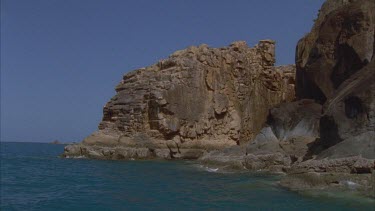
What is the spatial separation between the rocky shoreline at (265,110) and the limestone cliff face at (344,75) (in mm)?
64

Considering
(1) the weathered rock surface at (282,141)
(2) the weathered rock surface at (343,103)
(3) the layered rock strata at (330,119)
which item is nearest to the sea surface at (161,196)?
(2) the weathered rock surface at (343,103)

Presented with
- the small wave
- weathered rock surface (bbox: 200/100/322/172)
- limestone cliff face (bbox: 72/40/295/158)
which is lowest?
the small wave

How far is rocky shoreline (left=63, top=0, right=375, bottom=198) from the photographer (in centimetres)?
2006

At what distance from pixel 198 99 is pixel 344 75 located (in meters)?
26.0

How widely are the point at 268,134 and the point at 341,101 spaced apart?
1243 cm

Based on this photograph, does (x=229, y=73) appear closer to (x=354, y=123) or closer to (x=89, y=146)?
(x=89, y=146)

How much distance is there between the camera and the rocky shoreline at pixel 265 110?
20.1m

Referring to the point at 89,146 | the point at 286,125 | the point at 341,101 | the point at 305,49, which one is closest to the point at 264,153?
the point at 286,125

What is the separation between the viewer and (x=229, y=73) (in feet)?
192

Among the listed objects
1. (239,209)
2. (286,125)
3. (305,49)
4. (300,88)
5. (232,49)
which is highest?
(232,49)

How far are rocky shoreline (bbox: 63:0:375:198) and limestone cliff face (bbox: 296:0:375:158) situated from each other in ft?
0.21

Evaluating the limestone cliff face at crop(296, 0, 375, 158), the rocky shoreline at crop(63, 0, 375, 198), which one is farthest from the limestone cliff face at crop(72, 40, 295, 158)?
the limestone cliff face at crop(296, 0, 375, 158)

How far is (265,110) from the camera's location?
198ft

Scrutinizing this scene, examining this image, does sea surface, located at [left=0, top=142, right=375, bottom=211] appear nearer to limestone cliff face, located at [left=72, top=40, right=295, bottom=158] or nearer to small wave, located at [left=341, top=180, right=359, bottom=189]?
small wave, located at [left=341, top=180, right=359, bottom=189]
